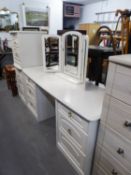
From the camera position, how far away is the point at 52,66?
2.27 m

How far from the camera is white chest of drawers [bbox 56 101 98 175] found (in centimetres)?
115

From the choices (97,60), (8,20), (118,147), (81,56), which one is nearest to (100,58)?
(97,60)

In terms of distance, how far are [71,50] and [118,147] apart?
1.20m

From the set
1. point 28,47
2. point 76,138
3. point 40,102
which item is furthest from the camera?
point 28,47

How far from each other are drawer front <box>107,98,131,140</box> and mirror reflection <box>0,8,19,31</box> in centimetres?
437

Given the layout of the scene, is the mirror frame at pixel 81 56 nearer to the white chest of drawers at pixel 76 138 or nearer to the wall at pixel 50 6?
the white chest of drawers at pixel 76 138

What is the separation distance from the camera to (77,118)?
1.21 meters

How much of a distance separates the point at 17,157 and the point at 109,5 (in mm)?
5585

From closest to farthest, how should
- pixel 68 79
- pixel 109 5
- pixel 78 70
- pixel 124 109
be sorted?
pixel 124 109, pixel 78 70, pixel 68 79, pixel 109 5

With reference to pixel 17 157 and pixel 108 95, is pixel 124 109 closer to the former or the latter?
pixel 108 95

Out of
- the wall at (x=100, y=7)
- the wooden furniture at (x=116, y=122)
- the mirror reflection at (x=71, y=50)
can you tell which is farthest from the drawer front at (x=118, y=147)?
the wall at (x=100, y=7)

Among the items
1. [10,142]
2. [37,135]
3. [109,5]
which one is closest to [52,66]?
[37,135]

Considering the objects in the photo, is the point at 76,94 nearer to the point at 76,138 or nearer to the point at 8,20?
the point at 76,138

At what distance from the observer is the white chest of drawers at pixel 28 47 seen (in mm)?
2258
